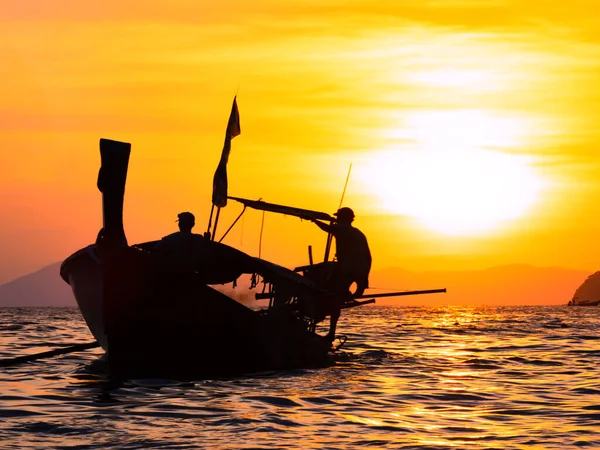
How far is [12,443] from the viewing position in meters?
12.4

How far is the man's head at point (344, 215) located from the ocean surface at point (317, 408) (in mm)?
3795

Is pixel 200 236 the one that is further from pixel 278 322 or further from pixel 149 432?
pixel 149 432

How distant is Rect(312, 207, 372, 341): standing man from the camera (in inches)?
966

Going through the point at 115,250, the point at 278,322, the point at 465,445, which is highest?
the point at 115,250

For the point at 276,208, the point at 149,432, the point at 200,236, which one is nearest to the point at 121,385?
the point at 200,236

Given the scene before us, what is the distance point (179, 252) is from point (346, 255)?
20.3ft

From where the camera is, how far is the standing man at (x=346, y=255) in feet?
80.5

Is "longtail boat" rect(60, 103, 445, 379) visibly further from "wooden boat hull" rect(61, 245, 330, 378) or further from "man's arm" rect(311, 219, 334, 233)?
"man's arm" rect(311, 219, 334, 233)

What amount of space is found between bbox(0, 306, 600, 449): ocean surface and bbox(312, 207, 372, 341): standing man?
2041 millimetres

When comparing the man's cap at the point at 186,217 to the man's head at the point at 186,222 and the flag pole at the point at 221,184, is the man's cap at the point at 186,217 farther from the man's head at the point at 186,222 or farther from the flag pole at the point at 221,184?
the flag pole at the point at 221,184

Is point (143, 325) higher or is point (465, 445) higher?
point (143, 325)

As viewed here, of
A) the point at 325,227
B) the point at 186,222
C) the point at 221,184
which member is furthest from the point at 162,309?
the point at 325,227

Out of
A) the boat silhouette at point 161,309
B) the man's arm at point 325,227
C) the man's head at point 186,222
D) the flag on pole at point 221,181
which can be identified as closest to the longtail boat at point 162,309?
the boat silhouette at point 161,309

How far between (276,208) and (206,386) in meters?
7.17
